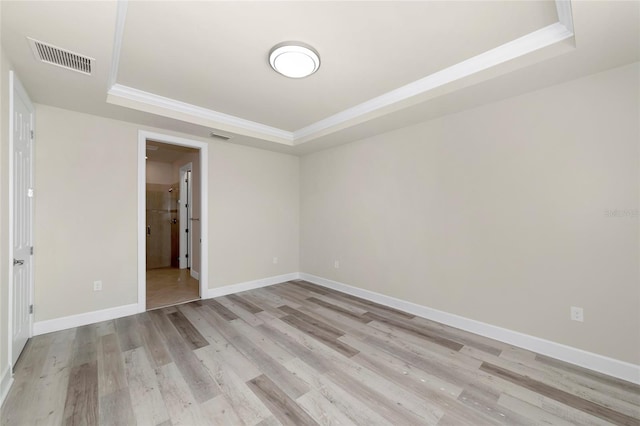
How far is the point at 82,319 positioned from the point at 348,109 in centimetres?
410

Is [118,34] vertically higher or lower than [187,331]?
higher

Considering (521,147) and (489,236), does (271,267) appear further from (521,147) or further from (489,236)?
(521,147)

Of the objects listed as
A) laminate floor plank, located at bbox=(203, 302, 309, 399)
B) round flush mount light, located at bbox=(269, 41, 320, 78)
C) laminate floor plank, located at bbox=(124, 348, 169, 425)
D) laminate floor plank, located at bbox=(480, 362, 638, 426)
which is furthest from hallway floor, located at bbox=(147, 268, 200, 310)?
laminate floor plank, located at bbox=(480, 362, 638, 426)

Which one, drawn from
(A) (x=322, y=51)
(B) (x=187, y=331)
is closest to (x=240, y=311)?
(B) (x=187, y=331)

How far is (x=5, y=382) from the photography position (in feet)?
6.05

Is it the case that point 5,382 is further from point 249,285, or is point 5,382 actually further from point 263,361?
point 249,285

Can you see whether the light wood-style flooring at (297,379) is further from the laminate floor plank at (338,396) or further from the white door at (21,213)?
the white door at (21,213)

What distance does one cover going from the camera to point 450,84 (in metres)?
2.49

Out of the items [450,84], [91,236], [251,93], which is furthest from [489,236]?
[91,236]

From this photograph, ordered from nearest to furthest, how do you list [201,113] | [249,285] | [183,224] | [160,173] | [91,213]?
[91,213] < [201,113] < [249,285] < [183,224] < [160,173]

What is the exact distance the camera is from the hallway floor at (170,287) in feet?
12.8

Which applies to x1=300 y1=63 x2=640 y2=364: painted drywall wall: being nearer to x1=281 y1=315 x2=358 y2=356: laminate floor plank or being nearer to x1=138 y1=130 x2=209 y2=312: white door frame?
x1=281 y1=315 x2=358 y2=356: laminate floor plank

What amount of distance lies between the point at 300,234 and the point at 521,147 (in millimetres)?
3771

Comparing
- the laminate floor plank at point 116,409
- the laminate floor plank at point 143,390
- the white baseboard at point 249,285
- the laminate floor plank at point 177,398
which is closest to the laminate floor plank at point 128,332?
the laminate floor plank at point 143,390
